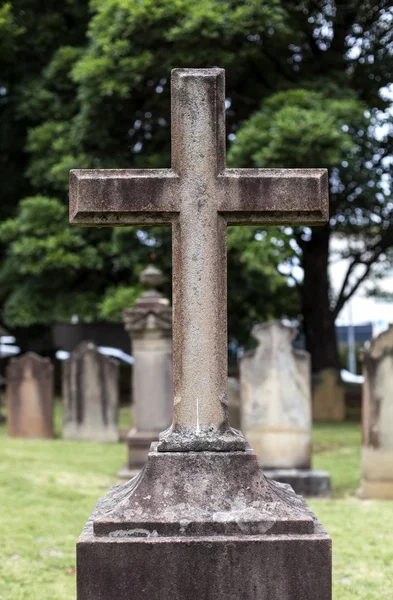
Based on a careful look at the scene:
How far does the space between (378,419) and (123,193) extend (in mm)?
6130

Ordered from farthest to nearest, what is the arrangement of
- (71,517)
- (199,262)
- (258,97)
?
1. (258,97)
2. (71,517)
3. (199,262)

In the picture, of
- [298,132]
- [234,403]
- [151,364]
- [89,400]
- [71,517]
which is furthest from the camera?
[89,400]

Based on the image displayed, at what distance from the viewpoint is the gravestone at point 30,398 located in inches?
545

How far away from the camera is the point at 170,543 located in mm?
3105

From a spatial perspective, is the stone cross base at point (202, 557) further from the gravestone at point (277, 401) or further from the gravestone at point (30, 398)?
the gravestone at point (30, 398)

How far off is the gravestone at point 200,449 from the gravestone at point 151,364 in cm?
677

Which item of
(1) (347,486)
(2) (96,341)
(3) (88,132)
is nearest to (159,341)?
(1) (347,486)

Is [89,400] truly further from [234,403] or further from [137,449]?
[137,449]

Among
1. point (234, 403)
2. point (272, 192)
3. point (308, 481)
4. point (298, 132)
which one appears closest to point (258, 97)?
point (298, 132)

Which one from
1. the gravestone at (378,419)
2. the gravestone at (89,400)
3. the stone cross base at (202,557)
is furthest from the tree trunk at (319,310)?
the stone cross base at (202,557)

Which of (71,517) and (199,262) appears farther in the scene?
(71,517)

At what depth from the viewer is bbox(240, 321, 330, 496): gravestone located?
913 cm

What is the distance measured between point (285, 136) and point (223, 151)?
8.95m

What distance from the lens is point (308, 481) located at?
8891 mm
